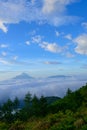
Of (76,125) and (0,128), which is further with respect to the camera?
(0,128)

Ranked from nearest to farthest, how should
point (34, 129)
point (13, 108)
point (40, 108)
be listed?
point (34, 129), point (40, 108), point (13, 108)

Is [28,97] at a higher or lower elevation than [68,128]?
higher

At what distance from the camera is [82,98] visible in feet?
295

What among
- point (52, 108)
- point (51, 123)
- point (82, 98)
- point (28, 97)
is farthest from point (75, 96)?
point (51, 123)

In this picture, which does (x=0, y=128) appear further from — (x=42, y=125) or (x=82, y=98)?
(x=82, y=98)

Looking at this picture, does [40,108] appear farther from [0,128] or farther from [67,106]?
[0,128]

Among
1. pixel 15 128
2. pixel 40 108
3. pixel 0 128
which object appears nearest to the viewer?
pixel 15 128

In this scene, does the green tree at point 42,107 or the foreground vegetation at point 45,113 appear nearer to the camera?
the foreground vegetation at point 45,113

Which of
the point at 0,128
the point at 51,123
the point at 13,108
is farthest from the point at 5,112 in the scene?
the point at 51,123

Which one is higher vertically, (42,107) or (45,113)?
(42,107)

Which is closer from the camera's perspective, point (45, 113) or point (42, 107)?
point (45, 113)

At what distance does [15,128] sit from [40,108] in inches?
1818

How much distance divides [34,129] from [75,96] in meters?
60.7

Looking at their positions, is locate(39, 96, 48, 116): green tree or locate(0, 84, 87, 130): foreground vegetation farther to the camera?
locate(39, 96, 48, 116): green tree
